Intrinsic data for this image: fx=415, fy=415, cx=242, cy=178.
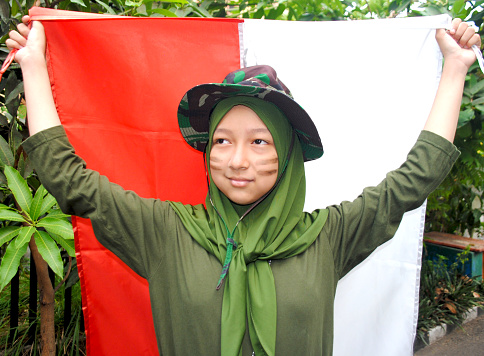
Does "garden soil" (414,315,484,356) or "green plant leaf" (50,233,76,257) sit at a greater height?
"green plant leaf" (50,233,76,257)

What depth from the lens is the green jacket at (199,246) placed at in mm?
1276

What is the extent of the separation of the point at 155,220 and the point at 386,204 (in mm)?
790

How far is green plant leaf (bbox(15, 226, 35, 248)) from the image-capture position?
69.4 inches

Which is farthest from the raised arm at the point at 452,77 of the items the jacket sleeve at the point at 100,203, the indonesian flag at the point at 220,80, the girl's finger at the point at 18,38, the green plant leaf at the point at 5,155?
the green plant leaf at the point at 5,155

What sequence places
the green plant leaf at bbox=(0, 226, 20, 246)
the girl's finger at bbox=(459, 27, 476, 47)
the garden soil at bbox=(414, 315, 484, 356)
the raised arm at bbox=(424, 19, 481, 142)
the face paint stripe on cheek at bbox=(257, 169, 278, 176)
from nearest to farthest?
the face paint stripe on cheek at bbox=(257, 169, 278, 176), the raised arm at bbox=(424, 19, 481, 142), the girl's finger at bbox=(459, 27, 476, 47), the green plant leaf at bbox=(0, 226, 20, 246), the garden soil at bbox=(414, 315, 484, 356)

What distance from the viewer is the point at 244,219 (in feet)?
4.71

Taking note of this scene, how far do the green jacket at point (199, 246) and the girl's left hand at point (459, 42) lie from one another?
38 centimetres

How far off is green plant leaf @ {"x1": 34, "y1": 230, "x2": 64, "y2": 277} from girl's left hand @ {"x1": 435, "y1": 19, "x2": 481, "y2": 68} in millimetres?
1827

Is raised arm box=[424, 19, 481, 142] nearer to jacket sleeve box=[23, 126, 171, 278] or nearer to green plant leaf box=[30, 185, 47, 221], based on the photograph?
jacket sleeve box=[23, 126, 171, 278]

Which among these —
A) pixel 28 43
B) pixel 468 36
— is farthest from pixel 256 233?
pixel 468 36

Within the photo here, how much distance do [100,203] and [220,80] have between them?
99 cm

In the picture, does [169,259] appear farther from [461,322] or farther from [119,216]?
[461,322]

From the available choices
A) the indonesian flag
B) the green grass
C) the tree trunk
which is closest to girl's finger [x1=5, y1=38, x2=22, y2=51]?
the indonesian flag

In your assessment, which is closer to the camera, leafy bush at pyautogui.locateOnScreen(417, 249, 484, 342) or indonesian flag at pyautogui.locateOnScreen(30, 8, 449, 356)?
indonesian flag at pyautogui.locateOnScreen(30, 8, 449, 356)
